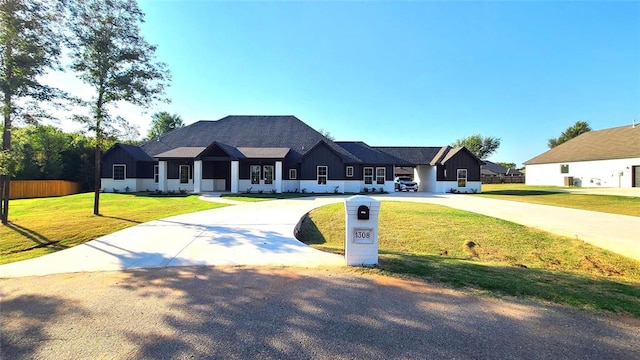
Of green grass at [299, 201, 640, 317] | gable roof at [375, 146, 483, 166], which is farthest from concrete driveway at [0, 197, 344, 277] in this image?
gable roof at [375, 146, 483, 166]

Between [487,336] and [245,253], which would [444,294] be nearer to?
[487,336]

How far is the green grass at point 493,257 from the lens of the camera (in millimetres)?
4758

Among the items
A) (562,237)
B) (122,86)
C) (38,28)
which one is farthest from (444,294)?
(38,28)

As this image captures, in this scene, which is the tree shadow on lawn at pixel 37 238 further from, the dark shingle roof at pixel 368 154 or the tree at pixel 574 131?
the tree at pixel 574 131

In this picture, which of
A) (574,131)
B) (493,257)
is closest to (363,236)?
(493,257)

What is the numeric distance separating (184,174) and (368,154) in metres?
16.8

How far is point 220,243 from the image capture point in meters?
8.18

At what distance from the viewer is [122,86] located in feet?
42.8

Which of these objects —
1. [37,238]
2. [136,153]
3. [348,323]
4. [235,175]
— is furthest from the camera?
[136,153]

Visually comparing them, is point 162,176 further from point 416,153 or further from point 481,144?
point 481,144

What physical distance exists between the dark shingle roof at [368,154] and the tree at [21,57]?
2181 cm

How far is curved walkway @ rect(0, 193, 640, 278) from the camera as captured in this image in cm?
655

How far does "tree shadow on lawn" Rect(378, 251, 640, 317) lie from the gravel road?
42 centimetres

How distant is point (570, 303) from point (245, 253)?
5938 millimetres
